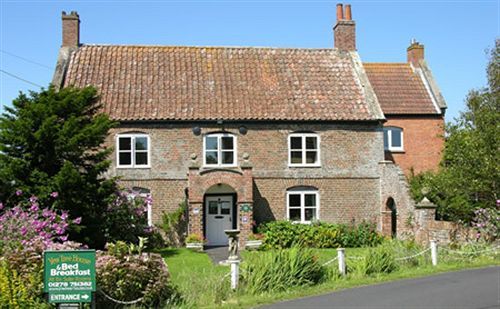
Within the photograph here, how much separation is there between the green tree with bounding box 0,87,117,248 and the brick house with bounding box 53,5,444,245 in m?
6.85

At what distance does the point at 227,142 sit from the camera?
28203 millimetres

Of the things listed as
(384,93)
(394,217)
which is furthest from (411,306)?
(384,93)

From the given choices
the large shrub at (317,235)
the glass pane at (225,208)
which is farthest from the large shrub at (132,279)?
the glass pane at (225,208)

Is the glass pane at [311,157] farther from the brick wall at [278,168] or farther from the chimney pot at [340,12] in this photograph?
the chimney pot at [340,12]

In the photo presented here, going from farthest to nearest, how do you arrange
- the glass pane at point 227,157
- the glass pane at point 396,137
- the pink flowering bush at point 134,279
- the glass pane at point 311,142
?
1. the glass pane at point 396,137
2. the glass pane at point 311,142
3. the glass pane at point 227,157
4. the pink flowering bush at point 134,279

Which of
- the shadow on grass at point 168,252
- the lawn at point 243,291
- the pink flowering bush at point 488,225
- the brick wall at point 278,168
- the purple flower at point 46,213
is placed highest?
the brick wall at point 278,168

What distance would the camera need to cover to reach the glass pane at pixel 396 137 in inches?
1361

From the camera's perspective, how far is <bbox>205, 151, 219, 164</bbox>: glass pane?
28.1 metres

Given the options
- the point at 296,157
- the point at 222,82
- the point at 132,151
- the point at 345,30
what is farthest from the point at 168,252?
the point at 345,30

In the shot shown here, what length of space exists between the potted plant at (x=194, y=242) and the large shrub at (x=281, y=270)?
9.86 m

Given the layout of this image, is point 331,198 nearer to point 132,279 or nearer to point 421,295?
point 421,295

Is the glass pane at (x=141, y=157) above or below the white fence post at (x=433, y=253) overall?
above

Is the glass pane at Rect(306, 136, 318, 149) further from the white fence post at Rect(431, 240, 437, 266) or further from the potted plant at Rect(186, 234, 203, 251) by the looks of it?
the white fence post at Rect(431, 240, 437, 266)

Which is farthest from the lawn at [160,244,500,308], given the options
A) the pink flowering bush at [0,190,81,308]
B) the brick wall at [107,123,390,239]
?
the brick wall at [107,123,390,239]
